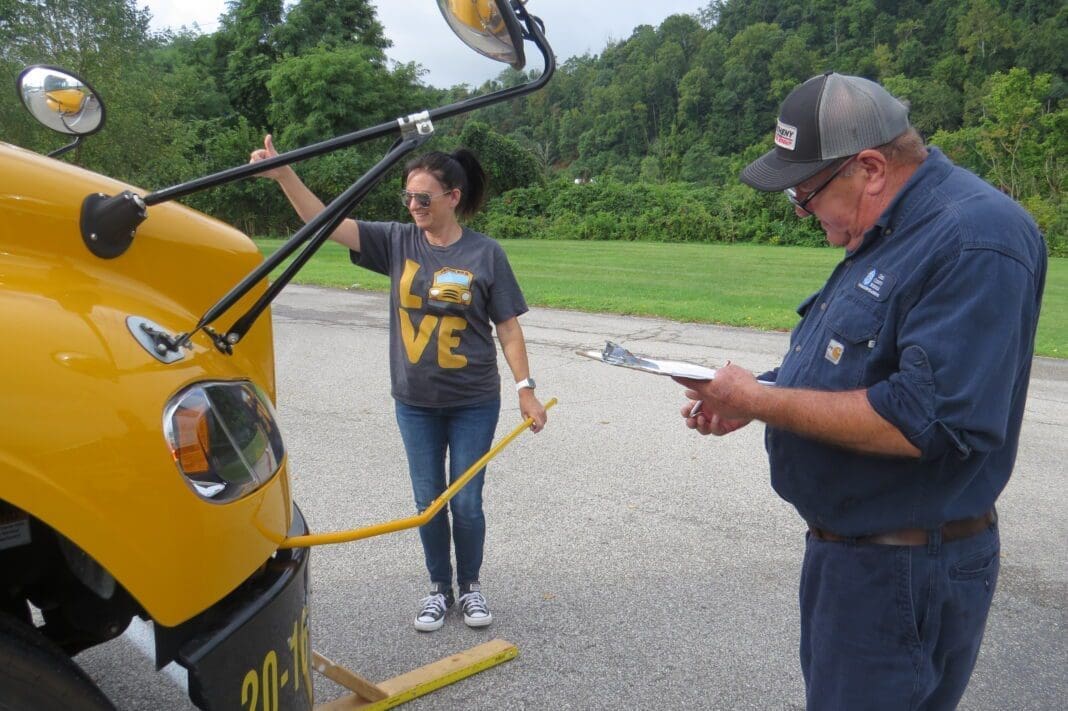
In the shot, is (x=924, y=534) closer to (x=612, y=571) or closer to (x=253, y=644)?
(x=253, y=644)

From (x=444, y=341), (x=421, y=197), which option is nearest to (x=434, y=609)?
(x=444, y=341)

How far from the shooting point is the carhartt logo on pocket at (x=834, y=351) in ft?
6.44

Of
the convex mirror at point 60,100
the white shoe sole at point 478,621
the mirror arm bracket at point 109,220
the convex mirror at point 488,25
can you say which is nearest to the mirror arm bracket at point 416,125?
the convex mirror at point 488,25

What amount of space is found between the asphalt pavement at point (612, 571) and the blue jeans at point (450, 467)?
0.28 m

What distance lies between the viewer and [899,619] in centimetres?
195

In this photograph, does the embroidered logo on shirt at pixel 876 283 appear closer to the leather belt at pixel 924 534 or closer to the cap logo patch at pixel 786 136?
the cap logo patch at pixel 786 136

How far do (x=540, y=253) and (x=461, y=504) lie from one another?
25.5m

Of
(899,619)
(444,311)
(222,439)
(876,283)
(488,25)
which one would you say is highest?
(488,25)

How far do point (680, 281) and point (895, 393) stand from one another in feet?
58.1

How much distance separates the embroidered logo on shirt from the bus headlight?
4.41 ft

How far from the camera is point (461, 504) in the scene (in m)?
A: 3.77

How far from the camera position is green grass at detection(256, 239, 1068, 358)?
13406 millimetres

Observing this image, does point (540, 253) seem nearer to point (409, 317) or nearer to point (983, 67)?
point (409, 317)

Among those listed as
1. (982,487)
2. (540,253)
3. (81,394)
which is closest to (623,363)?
Result: (982,487)
